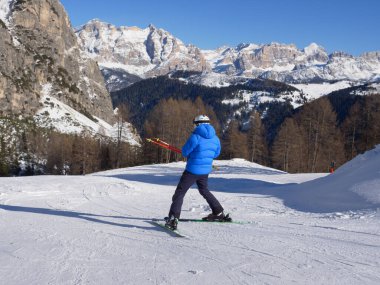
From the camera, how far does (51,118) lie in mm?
111312

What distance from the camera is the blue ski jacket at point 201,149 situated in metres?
7.07

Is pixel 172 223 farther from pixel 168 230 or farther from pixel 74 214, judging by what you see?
pixel 74 214

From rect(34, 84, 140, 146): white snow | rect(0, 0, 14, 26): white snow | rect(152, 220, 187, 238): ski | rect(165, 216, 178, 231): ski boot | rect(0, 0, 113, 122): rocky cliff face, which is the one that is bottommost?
rect(152, 220, 187, 238): ski

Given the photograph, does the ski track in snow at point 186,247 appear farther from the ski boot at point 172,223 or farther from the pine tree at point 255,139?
the pine tree at point 255,139

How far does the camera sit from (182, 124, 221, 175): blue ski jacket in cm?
707

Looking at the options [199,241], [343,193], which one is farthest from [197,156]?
[343,193]

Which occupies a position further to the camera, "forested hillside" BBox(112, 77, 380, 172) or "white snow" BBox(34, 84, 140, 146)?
"white snow" BBox(34, 84, 140, 146)

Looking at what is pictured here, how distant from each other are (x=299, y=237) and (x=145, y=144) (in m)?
55.8

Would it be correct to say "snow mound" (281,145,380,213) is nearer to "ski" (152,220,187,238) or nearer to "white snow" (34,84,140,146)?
"ski" (152,220,187,238)

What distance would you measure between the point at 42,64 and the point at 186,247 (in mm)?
134901

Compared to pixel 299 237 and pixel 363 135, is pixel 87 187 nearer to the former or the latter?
pixel 299 237

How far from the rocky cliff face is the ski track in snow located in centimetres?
11021

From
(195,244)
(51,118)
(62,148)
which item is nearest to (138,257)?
(195,244)

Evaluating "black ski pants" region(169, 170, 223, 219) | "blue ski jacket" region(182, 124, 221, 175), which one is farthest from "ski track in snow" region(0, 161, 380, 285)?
"blue ski jacket" region(182, 124, 221, 175)
